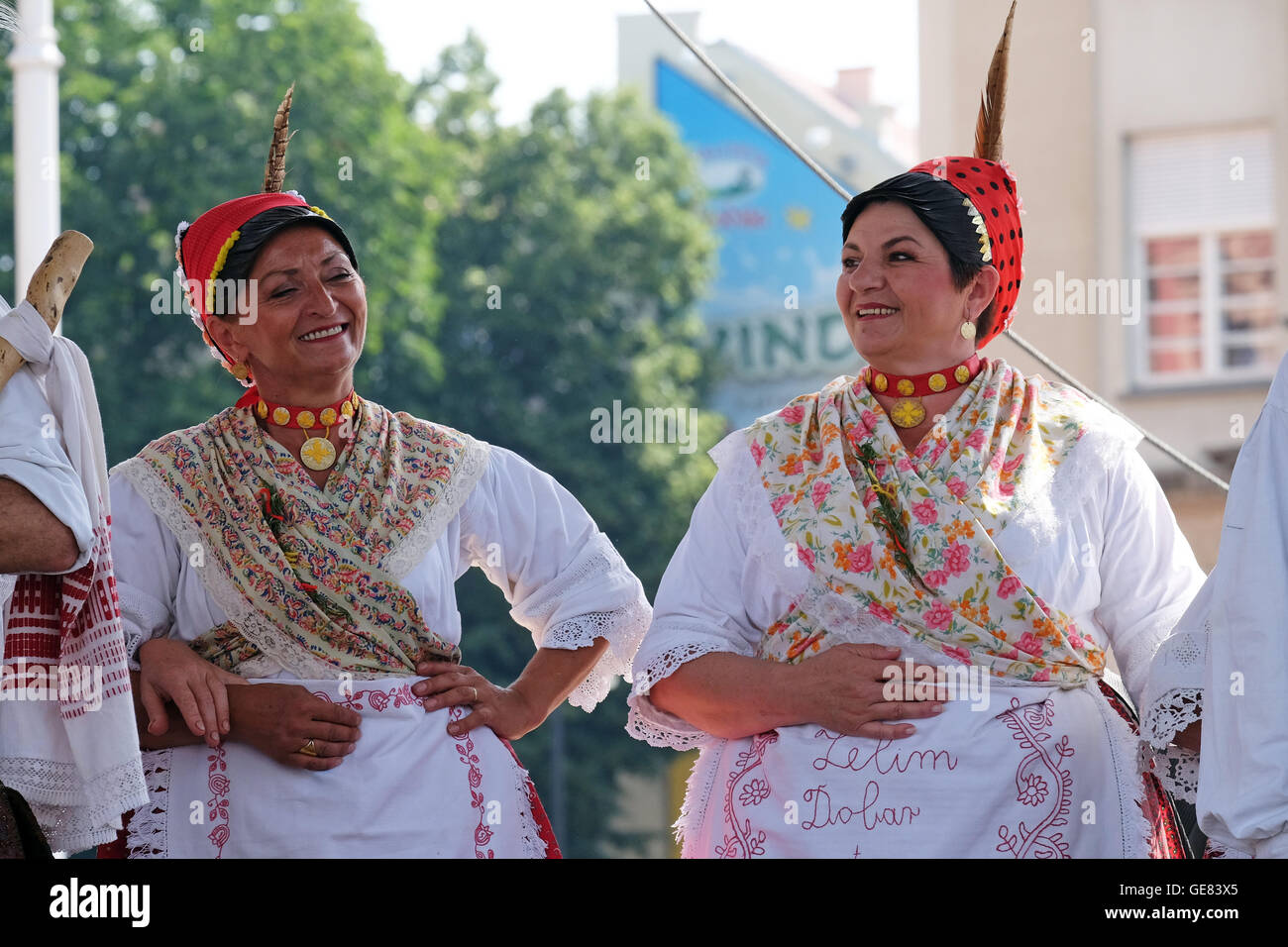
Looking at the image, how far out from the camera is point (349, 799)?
3.46m

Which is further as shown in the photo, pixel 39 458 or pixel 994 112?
pixel 994 112

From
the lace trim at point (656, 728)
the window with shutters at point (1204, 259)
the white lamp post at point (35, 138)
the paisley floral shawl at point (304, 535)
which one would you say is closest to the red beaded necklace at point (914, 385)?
the lace trim at point (656, 728)

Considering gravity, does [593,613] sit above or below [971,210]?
below

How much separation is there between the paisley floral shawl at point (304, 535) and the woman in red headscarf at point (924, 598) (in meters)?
0.48

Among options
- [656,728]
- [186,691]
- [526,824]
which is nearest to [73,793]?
[186,691]

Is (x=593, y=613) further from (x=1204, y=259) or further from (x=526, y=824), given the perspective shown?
(x=1204, y=259)

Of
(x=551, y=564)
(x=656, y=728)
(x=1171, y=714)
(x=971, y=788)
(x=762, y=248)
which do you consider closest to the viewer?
(x=1171, y=714)

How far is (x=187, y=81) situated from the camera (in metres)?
18.6

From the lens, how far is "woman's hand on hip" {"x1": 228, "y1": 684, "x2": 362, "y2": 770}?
3.45 metres

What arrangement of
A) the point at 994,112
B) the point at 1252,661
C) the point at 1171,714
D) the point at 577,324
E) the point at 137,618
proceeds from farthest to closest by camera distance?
1. the point at 577,324
2. the point at 994,112
3. the point at 137,618
4. the point at 1171,714
5. the point at 1252,661

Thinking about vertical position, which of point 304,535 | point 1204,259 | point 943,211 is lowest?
point 304,535

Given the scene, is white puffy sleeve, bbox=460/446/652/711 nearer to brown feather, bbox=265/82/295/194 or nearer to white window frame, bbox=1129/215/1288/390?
brown feather, bbox=265/82/295/194

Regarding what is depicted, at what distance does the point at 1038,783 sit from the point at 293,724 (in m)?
1.32
